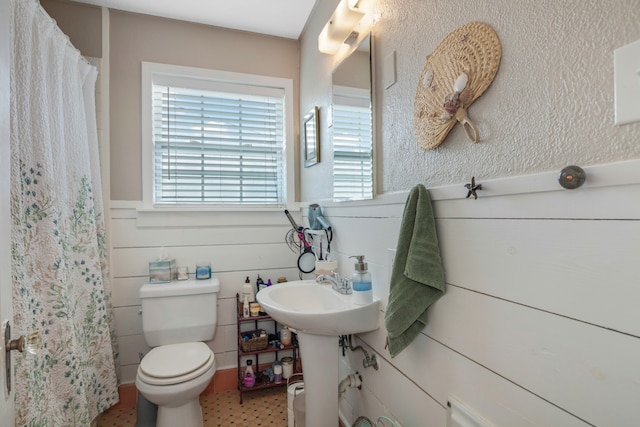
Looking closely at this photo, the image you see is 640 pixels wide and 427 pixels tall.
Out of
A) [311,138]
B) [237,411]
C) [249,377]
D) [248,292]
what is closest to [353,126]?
[311,138]

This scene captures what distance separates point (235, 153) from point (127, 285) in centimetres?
113

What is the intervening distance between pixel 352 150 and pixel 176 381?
1426mm

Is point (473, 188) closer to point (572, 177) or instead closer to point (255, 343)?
point (572, 177)

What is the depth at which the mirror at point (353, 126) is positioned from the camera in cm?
147

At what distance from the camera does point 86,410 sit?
1547mm

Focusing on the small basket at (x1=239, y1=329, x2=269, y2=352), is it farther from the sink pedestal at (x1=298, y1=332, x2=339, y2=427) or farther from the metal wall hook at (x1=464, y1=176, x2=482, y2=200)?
the metal wall hook at (x1=464, y1=176, x2=482, y2=200)

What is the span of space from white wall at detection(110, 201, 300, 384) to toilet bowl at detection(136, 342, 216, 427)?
44 cm

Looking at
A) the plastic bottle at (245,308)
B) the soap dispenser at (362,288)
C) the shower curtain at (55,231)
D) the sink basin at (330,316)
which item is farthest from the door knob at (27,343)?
the plastic bottle at (245,308)

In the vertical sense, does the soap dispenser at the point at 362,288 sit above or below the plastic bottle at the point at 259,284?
above

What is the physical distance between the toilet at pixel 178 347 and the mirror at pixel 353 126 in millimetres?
1115

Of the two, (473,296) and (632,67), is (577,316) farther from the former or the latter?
(632,67)

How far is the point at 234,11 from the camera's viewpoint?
2.10 metres

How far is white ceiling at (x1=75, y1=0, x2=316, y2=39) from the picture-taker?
79.5 inches

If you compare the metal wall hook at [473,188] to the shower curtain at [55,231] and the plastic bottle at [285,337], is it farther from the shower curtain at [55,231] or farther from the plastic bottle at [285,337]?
the plastic bottle at [285,337]
